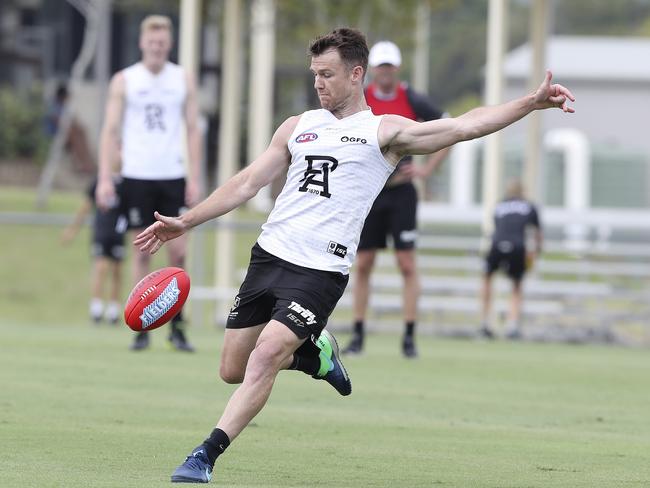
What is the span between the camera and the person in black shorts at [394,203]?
1270cm

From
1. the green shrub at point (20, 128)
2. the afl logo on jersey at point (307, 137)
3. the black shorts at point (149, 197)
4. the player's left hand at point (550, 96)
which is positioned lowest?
the black shorts at point (149, 197)

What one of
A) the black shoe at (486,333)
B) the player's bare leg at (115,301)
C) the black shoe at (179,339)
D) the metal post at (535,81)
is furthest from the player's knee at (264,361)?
the metal post at (535,81)

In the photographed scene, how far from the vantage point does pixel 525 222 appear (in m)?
19.4

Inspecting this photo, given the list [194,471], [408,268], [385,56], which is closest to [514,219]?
[408,268]

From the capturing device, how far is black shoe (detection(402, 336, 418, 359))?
534 inches

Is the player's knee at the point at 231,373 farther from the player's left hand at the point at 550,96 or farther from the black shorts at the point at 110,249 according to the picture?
the black shorts at the point at 110,249

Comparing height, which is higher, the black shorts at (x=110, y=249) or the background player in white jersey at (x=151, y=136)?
the background player in white jersey at (x=151, y=136)

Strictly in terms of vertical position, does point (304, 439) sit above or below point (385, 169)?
below

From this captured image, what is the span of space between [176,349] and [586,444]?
5410 mm

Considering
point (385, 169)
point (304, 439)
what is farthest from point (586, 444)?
point (385, 169)

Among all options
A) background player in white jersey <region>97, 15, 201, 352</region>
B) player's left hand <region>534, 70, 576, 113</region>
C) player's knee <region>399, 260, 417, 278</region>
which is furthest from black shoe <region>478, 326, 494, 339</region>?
player's left hand <region>534, 70, 576, 113</region>

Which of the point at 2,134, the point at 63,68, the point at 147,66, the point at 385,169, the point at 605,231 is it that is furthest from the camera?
the point at 63,68

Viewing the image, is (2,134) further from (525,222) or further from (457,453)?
(457,453)

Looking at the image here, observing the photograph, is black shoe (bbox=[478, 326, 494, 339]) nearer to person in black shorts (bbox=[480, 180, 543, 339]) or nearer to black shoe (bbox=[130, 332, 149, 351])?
person in black shorts (bbox=[480, 180, 543, 339])
